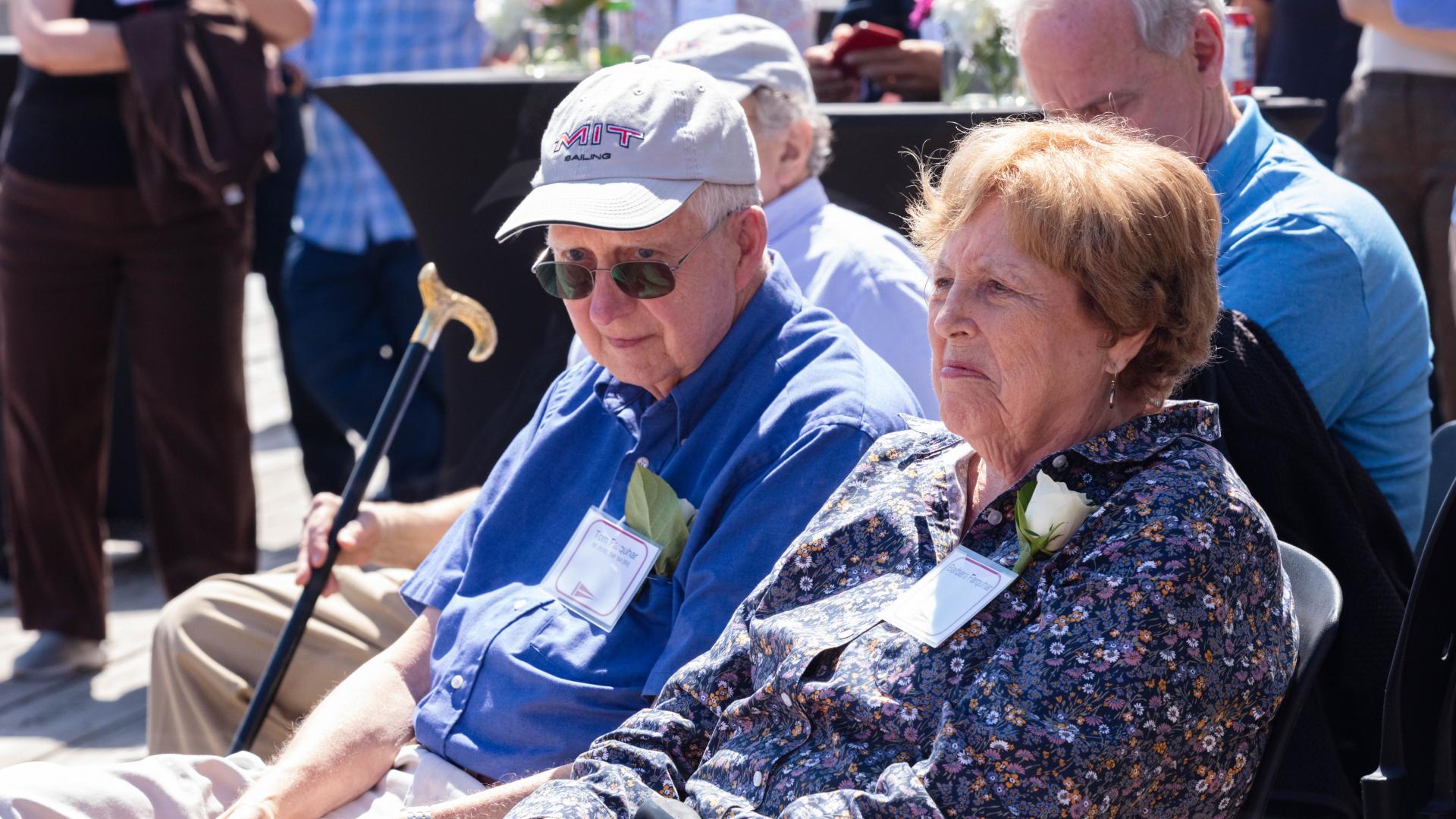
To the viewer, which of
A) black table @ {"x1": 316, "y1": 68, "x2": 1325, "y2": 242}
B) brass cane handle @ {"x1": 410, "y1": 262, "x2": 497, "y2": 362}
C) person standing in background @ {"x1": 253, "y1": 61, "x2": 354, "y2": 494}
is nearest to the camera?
brass cane handle @ {"x1": 410, "y1": 262, "x2": 497, "y2": 362}

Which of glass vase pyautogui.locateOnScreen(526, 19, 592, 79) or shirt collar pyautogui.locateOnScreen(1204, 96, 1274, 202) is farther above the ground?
shirt collar pyautogui.locateOnScreen(1204, 96, 1274, 202)

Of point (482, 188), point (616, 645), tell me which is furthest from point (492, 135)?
point (616, 645)

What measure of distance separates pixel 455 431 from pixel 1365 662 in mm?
2845

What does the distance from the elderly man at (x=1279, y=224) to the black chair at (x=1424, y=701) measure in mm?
616

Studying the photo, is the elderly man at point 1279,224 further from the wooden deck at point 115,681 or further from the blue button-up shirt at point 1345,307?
the wooden deck at point 115,681

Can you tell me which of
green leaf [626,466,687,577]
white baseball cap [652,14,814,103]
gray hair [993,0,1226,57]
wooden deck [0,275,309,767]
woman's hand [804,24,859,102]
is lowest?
wooden deck [0,275,309,767]

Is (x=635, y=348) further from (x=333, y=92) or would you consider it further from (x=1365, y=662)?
(x=333, y=92)

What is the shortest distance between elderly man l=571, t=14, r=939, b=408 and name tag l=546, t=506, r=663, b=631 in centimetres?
71

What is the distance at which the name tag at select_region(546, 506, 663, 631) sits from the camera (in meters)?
2.13

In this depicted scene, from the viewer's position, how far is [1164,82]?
254 cm

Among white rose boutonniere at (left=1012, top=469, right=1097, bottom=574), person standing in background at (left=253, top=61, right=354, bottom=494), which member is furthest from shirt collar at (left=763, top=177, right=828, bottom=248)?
person standing in background at (left=253, top=61, right=354, bottom=494)

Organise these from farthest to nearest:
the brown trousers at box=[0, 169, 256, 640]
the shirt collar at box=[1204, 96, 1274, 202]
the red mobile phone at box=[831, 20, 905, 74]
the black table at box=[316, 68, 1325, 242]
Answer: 1. the brown trousers at box=[0, 169, 256, 640]
2. the red mobile phone at box=[831, 20, 905, 74]
3. the black table at box=[316, 68, 1325, 242]
4. the shirt collar at box=[1204, 96, 1274, 202]

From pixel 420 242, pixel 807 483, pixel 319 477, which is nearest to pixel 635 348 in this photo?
pixel 807 483

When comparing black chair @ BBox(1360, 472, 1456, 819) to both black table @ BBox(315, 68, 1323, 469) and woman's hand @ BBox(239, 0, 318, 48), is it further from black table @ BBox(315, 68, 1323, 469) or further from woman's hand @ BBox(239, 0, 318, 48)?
woman's hand @ BBox(239, 0, 318, 48)
